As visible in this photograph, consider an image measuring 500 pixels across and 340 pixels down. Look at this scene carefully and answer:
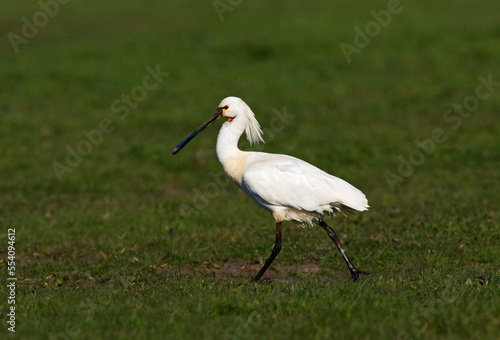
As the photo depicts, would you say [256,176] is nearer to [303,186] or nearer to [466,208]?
[303,186]

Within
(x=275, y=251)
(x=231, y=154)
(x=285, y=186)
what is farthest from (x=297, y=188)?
(x=231, y=154)

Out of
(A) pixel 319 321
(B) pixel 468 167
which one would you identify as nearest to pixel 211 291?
(A) pixel 319 321

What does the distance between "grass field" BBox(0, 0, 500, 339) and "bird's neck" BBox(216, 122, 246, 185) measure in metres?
1.17

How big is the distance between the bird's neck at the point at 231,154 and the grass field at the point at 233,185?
1.17m

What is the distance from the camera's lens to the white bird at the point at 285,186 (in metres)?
7.98

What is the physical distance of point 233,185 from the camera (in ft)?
44.0

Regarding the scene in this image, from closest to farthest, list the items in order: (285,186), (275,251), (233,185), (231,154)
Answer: (285,186)
(275,251)
(231,154)
(233,185)

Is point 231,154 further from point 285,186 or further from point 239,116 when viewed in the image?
point 285,186

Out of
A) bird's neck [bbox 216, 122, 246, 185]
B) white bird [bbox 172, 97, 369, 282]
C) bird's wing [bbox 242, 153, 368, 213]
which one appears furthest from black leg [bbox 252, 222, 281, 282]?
bird's neck [bbox 216, 122, 246, 185]

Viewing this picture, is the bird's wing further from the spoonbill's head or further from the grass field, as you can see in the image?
the grass field

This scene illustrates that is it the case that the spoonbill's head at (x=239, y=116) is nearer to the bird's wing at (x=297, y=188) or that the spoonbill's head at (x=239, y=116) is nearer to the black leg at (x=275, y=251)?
the bird's wing at (x=297, y=188)

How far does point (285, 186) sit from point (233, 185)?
5.43m

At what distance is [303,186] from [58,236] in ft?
12.7

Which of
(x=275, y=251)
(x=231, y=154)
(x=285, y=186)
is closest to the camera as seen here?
(x=285, y=186)
